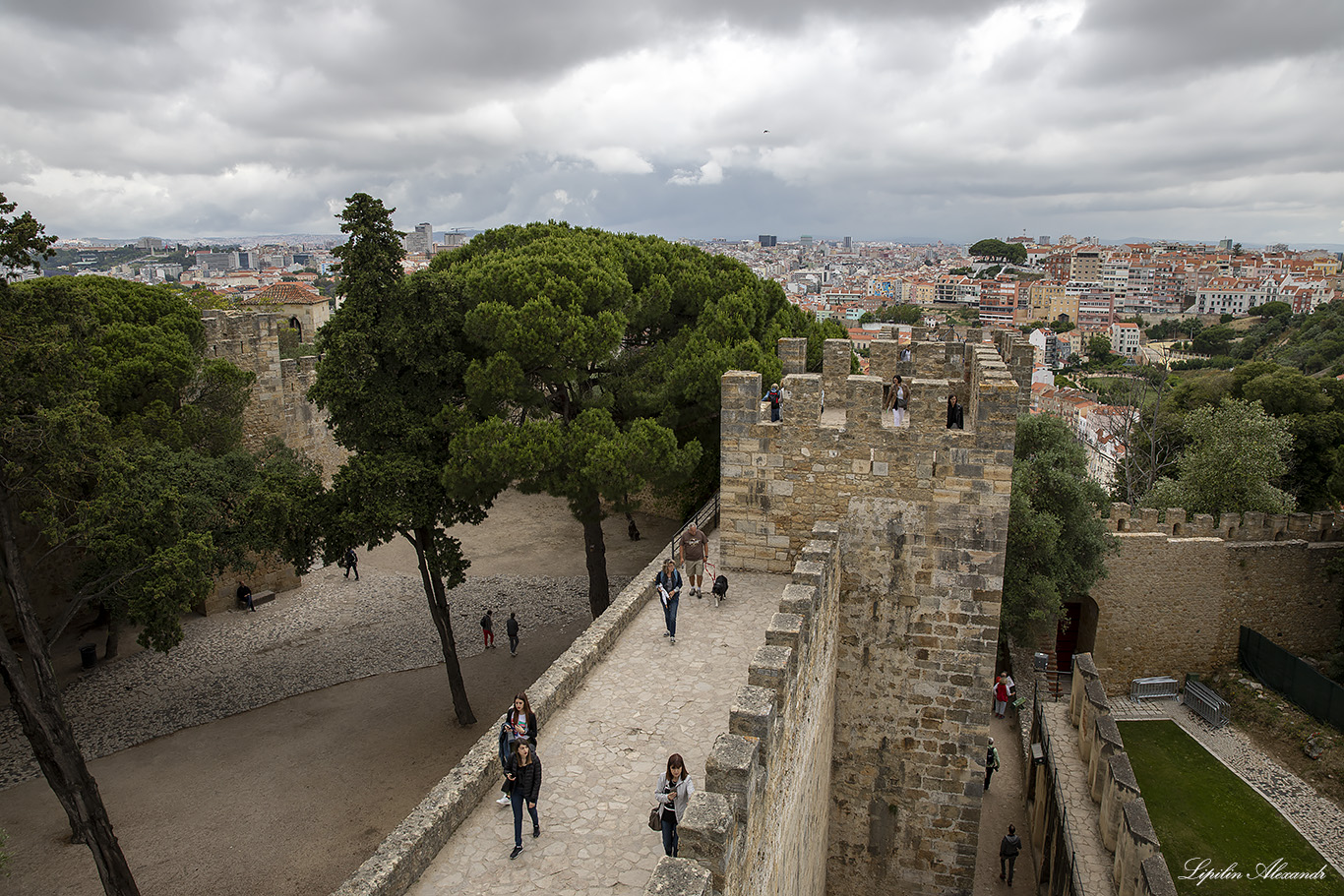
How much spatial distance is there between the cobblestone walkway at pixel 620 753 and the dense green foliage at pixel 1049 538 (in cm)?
814

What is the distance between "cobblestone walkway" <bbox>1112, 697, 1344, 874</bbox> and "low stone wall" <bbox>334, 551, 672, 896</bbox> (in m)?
13.5

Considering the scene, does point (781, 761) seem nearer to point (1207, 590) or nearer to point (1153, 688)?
point (1153, 688)

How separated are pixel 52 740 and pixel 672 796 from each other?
8.52 m

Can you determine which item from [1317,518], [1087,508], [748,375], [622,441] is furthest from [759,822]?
[1317,518]

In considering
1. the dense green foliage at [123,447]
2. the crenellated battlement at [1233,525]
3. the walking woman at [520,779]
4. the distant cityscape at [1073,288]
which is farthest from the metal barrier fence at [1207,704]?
the distant cityscape at [1073,288]

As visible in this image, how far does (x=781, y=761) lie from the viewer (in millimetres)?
5973

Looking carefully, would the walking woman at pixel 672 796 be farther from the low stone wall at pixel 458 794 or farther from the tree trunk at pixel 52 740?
the tree trunk at pixel 52 740

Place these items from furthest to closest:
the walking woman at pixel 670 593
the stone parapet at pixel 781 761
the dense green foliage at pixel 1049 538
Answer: the dense green foliage at pixel 1049 538 → the walking woman at pixel 670 593 → the stone parapet at pixel 781 761

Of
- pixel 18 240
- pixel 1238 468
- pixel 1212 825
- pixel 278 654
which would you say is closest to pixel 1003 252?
pixel 1238 468

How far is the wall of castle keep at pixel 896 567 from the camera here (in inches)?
321

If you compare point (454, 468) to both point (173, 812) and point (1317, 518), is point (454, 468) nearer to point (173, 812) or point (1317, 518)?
point (173, 812)

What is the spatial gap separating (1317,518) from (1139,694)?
232 inches

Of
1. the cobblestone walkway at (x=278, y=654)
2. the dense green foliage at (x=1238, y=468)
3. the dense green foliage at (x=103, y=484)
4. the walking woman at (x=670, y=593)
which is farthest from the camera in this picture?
the dense green foliage at (x=1238, y=468)

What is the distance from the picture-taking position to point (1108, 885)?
10766 mm
